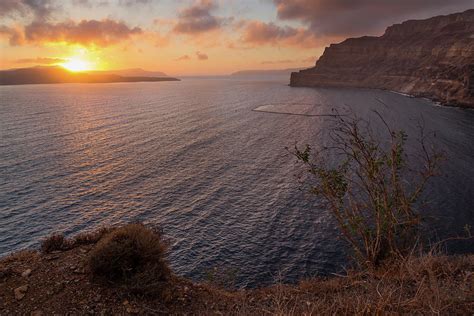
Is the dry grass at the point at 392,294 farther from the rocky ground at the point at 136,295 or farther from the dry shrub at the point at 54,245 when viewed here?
the dry shrub at the point at 54,245

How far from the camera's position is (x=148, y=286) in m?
12.7

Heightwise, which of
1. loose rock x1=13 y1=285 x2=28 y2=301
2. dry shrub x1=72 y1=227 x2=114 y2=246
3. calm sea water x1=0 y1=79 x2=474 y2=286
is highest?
loose rock x1=13 y1=285 x2=28 y2=301

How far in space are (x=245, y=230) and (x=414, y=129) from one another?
207ft

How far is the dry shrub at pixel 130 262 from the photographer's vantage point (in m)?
12.9

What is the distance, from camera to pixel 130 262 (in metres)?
13.5

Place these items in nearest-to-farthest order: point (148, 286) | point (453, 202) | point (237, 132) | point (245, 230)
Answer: point (148, 286)
point (245, 230)
point (453, 202)
point (237, 132)

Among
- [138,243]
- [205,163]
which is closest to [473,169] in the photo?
[205,163]

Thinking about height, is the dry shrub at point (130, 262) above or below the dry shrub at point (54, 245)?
above

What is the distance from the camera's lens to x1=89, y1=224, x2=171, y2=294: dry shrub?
1292 cm

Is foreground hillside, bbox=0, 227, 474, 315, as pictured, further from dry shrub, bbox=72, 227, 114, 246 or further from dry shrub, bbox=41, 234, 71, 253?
dry shrub, bbox=72, 227, 114, 246

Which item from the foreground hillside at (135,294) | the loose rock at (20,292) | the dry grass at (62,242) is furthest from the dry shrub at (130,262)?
the dry grass at (62,242)

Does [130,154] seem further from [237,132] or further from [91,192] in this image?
[237,132]

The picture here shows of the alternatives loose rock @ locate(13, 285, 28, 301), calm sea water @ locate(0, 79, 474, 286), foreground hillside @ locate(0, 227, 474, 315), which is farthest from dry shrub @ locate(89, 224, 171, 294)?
calm sea water @ locate(0, 79, 474, 286)

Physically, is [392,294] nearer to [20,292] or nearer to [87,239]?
[20,292]
